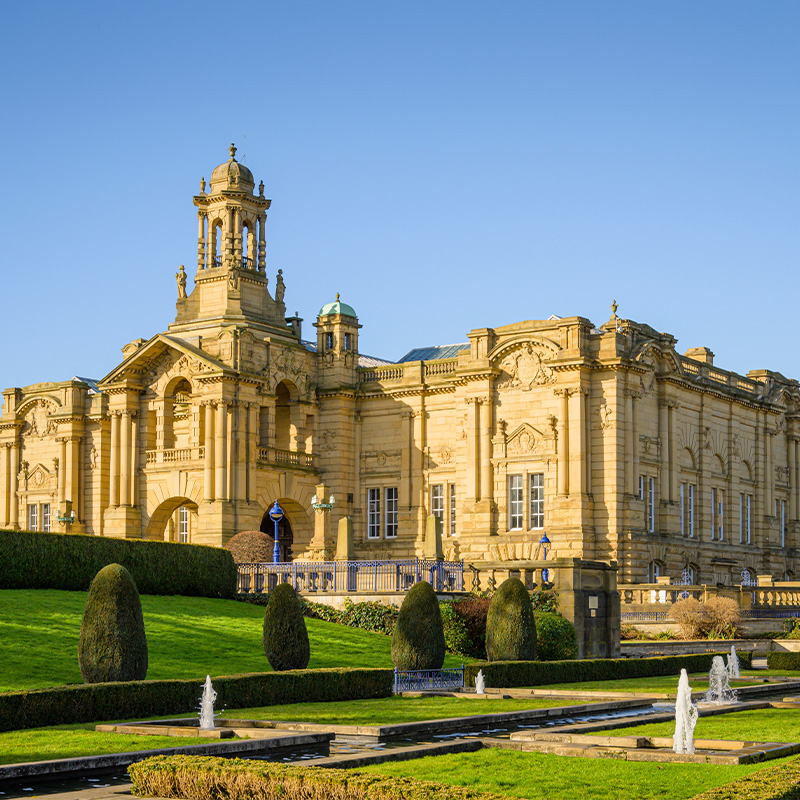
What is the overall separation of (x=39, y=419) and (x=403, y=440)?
62.2ft

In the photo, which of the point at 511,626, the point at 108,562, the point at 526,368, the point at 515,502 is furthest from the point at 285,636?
the point at 526,368

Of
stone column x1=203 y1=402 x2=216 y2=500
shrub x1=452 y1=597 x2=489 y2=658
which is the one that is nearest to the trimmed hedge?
shrub x1=452 y1=597 x2=489 y2=658

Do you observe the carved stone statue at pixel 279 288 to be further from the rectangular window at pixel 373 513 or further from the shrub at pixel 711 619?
the shrub at pixel 711 619

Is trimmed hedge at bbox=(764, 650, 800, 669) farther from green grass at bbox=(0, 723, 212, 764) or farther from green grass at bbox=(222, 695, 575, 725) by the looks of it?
green grass at bbox=(0, 723, 212, 764)

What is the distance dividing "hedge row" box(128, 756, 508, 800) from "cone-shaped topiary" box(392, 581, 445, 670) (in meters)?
15.4

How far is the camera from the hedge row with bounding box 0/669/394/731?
2169 cm

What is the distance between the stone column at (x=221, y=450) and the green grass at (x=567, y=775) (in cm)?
3958

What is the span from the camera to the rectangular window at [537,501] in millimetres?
55875

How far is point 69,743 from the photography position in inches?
762

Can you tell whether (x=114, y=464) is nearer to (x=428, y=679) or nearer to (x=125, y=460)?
(x=125, y=460)

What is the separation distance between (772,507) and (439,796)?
180 ft

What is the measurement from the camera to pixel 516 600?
3334 centimetres

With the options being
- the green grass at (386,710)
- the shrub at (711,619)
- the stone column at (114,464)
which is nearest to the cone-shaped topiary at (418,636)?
the green grass at (386,710)

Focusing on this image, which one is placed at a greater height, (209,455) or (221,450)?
(221,450)
